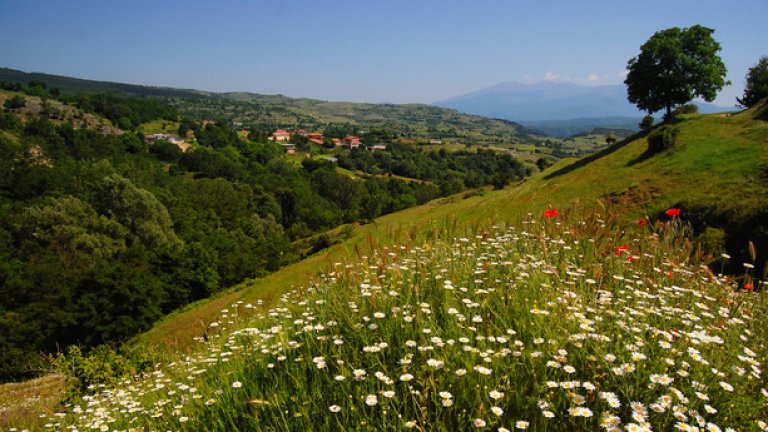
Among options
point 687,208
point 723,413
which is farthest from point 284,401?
point 687,208

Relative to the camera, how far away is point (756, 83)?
1679 inches

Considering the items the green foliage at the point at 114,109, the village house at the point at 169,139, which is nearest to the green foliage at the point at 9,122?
the village house at the point at 169,139

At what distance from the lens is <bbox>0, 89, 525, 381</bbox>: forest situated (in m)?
45.4

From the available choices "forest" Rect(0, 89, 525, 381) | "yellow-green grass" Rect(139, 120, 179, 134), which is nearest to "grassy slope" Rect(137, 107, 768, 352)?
"forest" Rect(0, 89, 525, 381)

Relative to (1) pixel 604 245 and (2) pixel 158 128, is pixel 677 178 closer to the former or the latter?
(1) pixel 604 245

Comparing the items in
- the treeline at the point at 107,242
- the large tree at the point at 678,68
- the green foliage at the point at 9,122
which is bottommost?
the treeline at the point at 107,242

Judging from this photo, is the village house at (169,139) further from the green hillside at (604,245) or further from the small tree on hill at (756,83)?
the small tree on hill at (756,83)

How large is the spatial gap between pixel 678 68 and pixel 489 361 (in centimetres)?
5098

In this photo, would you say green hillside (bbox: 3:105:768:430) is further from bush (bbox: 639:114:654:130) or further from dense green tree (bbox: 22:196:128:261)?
dense green tree (bbox: 22:196:128:261)

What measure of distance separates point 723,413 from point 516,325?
175 cm

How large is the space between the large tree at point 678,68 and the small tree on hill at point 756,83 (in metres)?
4.76

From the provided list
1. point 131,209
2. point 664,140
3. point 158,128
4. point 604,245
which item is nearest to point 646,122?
point 664,140

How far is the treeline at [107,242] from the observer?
45281 mm

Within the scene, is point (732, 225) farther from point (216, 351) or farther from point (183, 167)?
point (183, 167)
